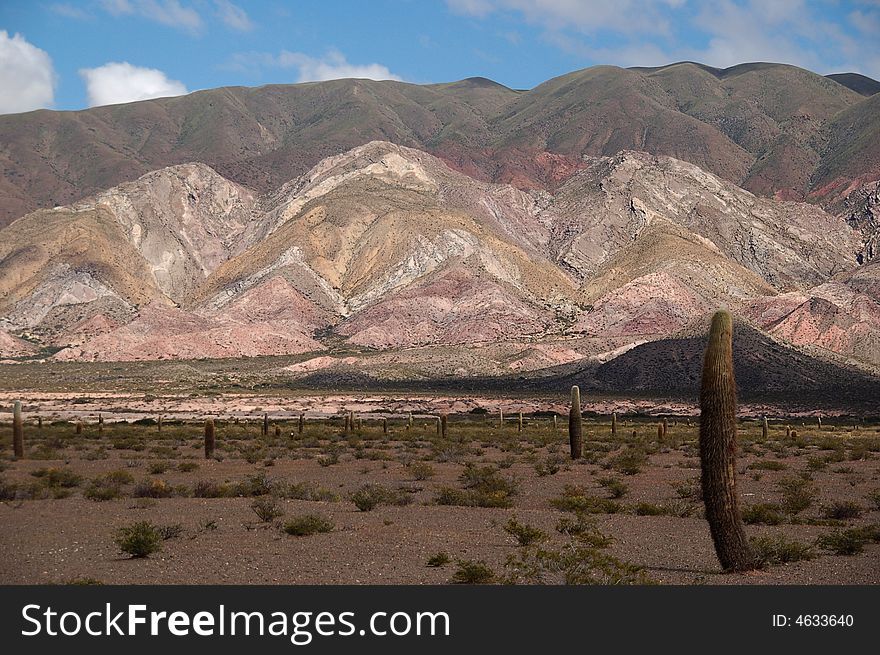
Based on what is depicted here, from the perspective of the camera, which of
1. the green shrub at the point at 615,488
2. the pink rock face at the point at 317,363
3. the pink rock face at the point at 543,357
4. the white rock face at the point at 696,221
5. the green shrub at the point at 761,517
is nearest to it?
the green shrub at the point at 761,517

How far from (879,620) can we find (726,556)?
4647mm

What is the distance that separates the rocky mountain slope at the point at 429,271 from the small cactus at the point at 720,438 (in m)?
82.4

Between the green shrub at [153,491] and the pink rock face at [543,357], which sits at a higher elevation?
the pink rock face at [543,357]

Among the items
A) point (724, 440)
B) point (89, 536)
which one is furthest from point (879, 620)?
point (89, 536)

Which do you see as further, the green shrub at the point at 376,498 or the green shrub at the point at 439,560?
the green shrub at the point at 376,498

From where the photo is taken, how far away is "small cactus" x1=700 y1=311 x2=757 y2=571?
1354 cm

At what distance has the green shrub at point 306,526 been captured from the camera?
1827cm

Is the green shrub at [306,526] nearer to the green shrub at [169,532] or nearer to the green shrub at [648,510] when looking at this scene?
the green shrub at [169,532]

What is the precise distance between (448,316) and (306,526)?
367 ft

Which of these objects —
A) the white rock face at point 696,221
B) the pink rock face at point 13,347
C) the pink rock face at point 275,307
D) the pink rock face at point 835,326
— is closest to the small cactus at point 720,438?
the pink rock face at point 835,326

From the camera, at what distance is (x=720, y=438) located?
1355 centimetres

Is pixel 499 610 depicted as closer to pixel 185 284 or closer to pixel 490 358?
pixel 490 358

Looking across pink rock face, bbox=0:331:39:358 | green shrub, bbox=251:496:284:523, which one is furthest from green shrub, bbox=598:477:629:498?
pink rock face, bbox=0:331:39:358

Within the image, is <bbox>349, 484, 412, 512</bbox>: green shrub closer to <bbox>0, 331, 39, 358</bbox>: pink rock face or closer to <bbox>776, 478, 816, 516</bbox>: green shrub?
<bbox>776, 478, 816, 516</bbox>: green shrub
